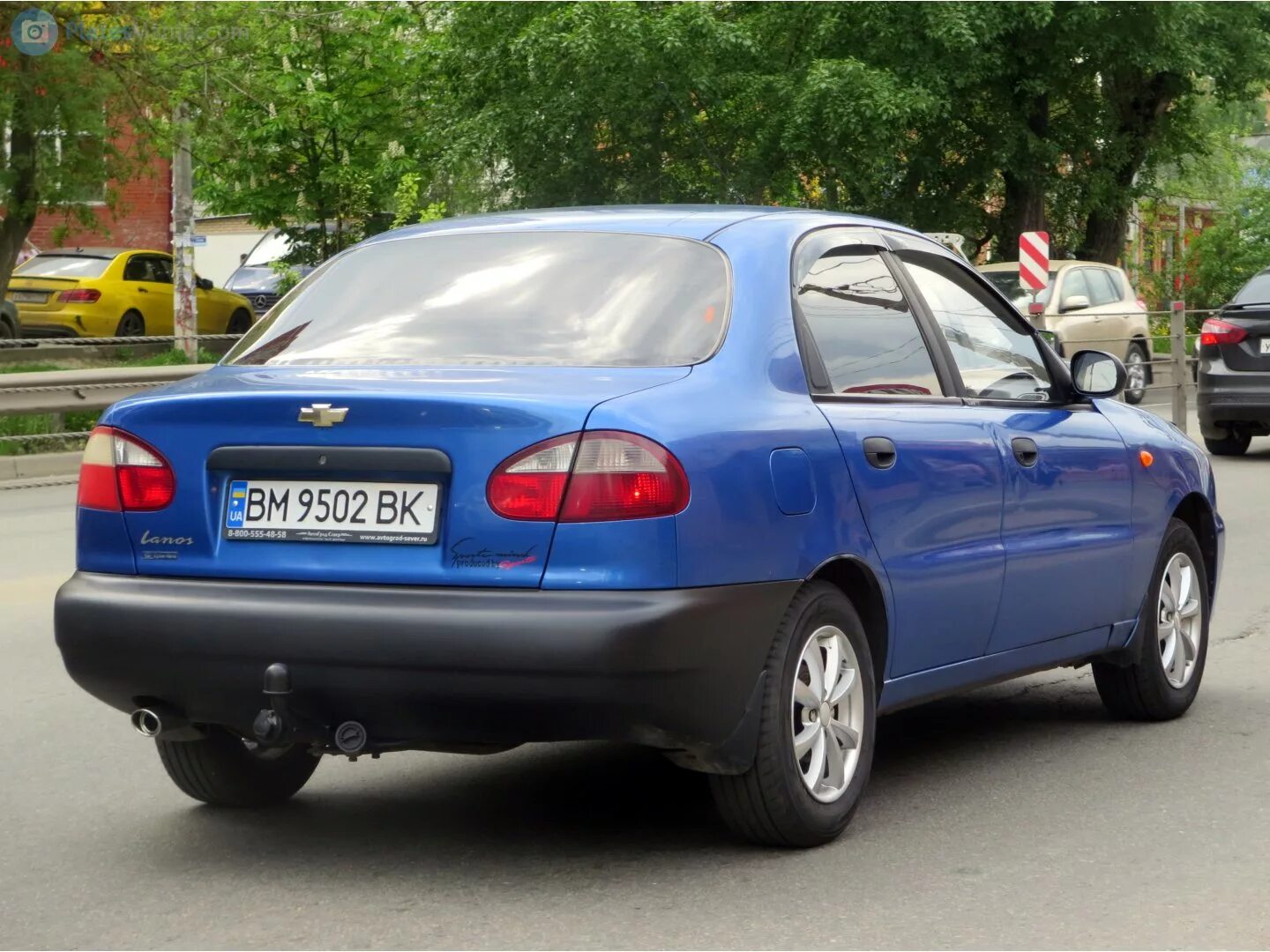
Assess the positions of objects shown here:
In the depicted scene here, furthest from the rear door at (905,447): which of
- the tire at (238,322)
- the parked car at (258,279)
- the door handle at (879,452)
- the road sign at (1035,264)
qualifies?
the parked car at (258,279)

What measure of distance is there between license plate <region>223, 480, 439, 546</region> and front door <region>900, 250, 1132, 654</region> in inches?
74.0

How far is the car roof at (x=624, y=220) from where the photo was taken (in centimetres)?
536

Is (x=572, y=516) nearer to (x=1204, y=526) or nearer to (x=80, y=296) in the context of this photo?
(x=1204, y=526)

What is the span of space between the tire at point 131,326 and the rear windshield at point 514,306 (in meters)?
26.9

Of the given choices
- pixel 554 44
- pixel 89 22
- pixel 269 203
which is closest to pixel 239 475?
pixel 89 22

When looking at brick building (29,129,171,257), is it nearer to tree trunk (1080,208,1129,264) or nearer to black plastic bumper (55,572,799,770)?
tree trunk (1080,208,1129,264)

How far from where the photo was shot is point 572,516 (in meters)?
4.48

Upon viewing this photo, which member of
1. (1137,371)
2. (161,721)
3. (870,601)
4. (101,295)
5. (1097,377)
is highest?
(1097,377)

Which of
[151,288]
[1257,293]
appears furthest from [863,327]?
[151,288]

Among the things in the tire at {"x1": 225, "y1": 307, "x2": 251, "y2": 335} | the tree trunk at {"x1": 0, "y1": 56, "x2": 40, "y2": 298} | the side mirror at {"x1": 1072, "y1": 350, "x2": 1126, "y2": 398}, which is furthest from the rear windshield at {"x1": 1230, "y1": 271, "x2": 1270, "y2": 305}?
the tire at {"x1": 225, "y1": 307, "x2": 251, "y2": 335}

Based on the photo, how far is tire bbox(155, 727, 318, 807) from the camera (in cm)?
544

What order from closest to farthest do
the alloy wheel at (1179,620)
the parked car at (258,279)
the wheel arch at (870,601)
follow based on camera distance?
1. the wheel arch at (870,601)
2. the alloy wheel at (1179,620)
3. the parked car at (258,279)

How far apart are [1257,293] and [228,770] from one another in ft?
48.2

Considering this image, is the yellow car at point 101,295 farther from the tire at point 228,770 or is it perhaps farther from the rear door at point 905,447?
the rear door at point 905,447
